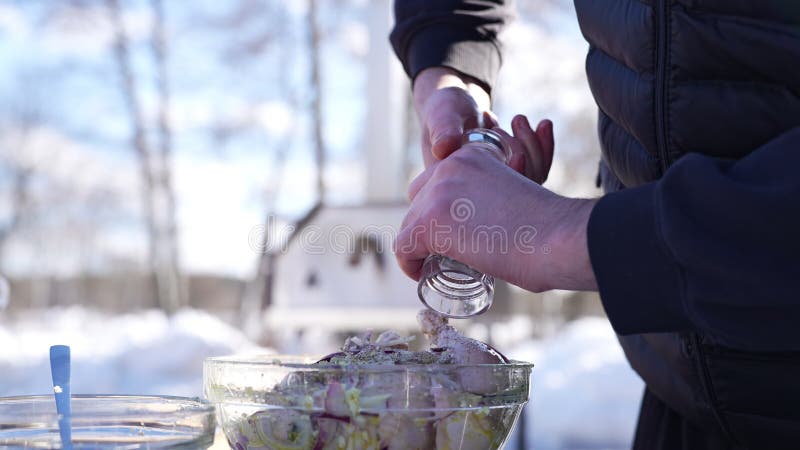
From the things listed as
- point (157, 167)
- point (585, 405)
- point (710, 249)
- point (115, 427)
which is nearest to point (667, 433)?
point (710, 249)

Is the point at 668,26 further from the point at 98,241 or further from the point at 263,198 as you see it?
the point at 98,241

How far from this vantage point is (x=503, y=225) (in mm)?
470

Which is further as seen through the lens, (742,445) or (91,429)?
(742,445)

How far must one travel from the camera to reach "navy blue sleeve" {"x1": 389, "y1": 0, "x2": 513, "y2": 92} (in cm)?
86

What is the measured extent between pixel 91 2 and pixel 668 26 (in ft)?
21.2

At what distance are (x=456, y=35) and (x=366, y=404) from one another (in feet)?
1.80

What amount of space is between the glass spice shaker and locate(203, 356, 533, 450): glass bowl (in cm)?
11

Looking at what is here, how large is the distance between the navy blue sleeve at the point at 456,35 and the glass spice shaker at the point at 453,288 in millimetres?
319

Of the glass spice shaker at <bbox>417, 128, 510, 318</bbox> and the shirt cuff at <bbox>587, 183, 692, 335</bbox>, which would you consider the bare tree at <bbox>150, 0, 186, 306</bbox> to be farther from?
the shirt cuff at <bbox>587, 183, 692, 335</bbox>

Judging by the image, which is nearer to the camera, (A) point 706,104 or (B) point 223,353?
(A) point 706,104

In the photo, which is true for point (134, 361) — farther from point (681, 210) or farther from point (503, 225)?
point (681, 210)

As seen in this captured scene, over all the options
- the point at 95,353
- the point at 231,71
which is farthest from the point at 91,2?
the point at 95,353

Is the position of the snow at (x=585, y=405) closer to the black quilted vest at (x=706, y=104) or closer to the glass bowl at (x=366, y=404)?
the black quilted vest at (x=706, y=104)

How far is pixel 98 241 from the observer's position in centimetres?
799
